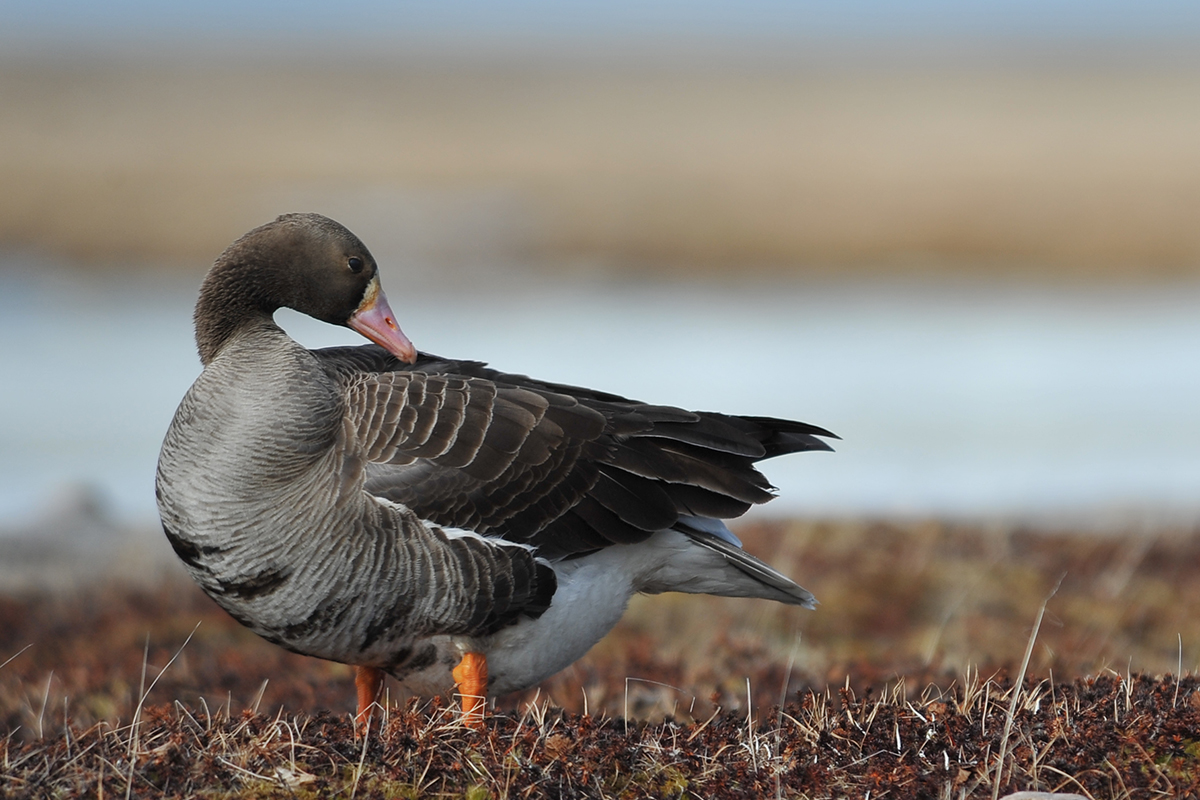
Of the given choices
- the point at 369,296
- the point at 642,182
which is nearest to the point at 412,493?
the point at 369,296

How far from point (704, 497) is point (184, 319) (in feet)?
63.1

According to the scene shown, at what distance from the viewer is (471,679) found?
5594mm

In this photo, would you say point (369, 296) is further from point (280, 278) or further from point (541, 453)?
point (541, 453)

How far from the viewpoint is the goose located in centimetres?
534

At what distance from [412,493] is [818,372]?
14.7 meters

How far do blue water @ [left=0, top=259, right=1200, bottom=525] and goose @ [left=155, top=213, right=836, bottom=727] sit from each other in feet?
21.2

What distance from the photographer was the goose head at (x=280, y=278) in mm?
5883

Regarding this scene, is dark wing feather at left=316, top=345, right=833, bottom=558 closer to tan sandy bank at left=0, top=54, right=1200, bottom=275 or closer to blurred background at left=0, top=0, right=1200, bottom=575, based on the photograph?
blurred background at left=0, top=0, right=1200, bottom=575

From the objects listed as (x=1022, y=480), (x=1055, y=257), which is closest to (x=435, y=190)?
(x=1055, y=257)

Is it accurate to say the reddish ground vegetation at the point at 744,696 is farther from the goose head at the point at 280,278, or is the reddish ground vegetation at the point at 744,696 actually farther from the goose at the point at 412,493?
the goose head at the point at 280,278

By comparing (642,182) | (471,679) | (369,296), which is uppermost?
(642,182)

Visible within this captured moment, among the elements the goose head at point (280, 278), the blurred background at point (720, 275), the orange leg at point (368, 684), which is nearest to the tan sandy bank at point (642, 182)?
the blurred background at point (720, 275)

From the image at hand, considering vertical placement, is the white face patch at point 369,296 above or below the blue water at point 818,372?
above

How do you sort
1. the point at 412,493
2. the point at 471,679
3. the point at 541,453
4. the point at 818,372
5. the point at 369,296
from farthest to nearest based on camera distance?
the point at 818,372
the point at 369,296
the point at 541,453
the point at 471,679
the point at 412,493
